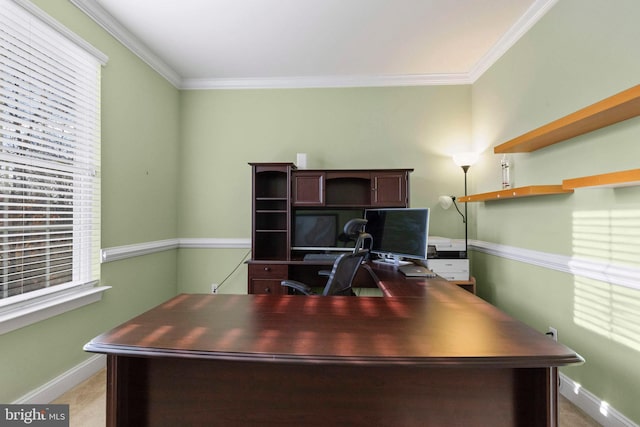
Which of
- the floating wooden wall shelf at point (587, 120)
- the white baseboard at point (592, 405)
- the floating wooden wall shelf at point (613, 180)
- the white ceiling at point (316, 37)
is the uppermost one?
the white ceiling at point (316, 37)

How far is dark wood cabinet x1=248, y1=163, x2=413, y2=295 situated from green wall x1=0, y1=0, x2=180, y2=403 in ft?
3.33

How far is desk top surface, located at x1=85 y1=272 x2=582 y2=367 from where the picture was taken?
1.06 m

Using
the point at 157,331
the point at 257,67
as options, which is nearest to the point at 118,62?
the point at 257,67

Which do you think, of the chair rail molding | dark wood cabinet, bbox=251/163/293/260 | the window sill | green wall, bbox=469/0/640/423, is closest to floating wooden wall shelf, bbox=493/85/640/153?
green wall, bbox=469/0/640/423

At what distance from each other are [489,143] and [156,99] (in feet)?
11.4

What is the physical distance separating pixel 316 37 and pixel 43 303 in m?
2.89

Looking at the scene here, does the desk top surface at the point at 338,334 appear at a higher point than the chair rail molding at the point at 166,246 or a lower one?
lower

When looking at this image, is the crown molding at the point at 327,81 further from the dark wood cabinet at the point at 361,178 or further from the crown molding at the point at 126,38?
the dark wood cabinet at the point at 361,178

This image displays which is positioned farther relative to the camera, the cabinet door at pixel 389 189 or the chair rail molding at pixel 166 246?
the cabinet door at pixel 389 189

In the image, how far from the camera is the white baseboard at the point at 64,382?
1878 millimetres

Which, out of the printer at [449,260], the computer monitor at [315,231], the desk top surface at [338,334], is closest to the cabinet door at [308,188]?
the computer monitor at [315,231]

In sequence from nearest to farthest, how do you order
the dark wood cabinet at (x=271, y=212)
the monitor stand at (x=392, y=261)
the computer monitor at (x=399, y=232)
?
the computer monitor at (x=399, y=232)
the monitor stand at (x=392, y=261)
the dark wood cabinet at (x=271, y=212)

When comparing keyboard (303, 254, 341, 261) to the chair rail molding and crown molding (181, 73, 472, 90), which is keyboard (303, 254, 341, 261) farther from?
crown molding (181, 73, 472, 90)

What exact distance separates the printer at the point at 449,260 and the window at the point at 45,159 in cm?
292
